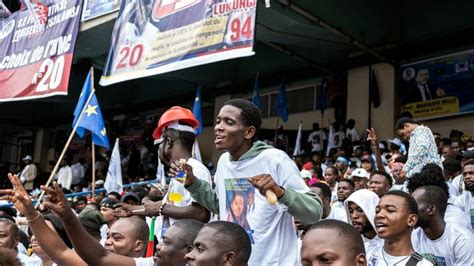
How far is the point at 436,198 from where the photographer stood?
451cm

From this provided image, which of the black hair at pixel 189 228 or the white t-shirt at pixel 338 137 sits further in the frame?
the white t-shirt at pixel 338 137

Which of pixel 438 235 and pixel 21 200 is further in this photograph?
pixel 438 235

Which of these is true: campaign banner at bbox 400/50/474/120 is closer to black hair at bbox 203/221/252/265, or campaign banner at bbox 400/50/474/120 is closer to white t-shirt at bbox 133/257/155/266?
white t-shirt at bbox 133/257/155/266

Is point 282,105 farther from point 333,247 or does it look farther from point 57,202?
point 333,247

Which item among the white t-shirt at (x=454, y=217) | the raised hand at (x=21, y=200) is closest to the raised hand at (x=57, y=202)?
the raised hand at (x=21, y=200)

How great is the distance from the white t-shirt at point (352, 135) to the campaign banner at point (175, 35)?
16.1ft

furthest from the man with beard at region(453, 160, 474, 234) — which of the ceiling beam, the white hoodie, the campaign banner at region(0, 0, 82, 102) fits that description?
the campaign banner at region(0, 0, 82, 102)

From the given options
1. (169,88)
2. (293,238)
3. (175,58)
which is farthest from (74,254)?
(169,88)

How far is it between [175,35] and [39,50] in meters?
3.94

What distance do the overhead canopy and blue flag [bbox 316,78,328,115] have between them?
0.29 meters

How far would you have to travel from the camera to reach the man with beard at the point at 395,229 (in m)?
3.77

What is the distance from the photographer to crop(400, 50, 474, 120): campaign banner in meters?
11.9

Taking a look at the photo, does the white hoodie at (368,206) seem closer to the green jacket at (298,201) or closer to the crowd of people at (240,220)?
the crowd of people at (240,220)

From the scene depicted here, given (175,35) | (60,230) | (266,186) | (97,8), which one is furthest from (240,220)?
(97,8)
